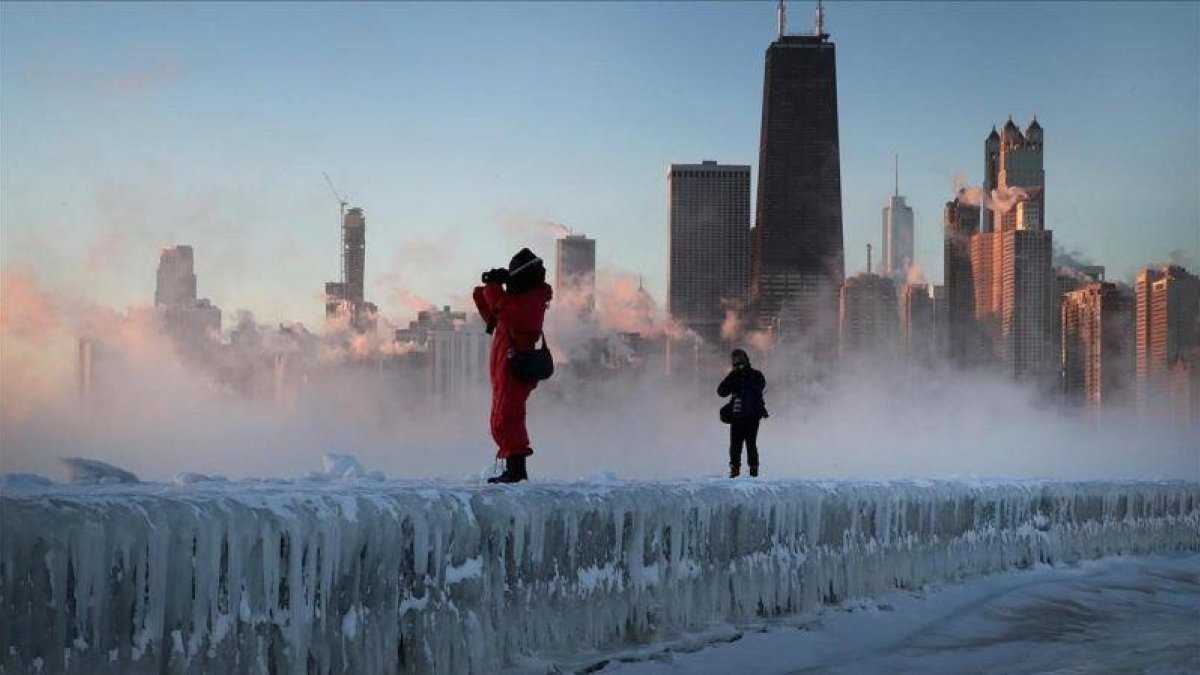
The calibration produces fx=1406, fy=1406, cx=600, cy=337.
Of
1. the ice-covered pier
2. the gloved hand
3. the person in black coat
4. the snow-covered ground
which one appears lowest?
the snow-covered ground

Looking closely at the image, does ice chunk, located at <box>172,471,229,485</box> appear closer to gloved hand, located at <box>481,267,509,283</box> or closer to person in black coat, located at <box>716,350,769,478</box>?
gloved hand, located at <box>481,267,509,283</box>

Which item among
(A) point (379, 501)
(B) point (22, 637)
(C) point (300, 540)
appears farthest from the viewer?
(A) point (379, 501)

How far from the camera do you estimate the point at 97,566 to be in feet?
18.2

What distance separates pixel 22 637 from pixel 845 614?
696 cm

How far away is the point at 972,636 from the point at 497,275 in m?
4.46

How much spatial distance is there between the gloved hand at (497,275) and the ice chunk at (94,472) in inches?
118

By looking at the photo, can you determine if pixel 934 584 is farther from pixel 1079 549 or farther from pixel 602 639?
pixel 602 639

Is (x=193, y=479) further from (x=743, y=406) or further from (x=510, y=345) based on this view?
(x=743, y=406)

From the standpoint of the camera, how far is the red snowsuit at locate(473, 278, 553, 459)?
10711 millimetres

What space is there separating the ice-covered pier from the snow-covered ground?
0.26 meters

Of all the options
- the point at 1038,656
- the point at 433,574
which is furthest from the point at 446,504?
the point at 1038,656

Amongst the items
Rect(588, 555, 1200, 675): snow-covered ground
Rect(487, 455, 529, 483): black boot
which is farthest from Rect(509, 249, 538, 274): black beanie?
Rect(588, 555, 1200, 675): snow-covered ground

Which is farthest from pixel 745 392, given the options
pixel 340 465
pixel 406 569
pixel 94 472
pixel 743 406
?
pixel 406 569

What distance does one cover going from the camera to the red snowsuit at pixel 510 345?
10711 millimetres
